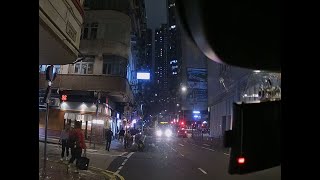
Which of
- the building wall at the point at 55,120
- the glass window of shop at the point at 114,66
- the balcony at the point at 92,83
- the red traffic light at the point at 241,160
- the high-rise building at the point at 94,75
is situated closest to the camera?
the red traffic light at the point at 241,160

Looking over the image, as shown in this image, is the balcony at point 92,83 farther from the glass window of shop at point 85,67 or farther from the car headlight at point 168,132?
the car headlight at point 168,132

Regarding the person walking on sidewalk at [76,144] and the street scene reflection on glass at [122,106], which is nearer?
the street scene reflection on glass at [122,106]

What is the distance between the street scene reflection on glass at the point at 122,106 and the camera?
3510 mm

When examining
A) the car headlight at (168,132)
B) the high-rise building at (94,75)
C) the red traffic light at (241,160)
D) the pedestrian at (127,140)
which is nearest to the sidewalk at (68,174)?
the red traffic light at (241,160)

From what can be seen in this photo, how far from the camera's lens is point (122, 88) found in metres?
39.8

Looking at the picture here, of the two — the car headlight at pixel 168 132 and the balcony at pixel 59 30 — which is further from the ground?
the balcony at pixel 59 30

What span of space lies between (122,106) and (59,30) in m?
44.7

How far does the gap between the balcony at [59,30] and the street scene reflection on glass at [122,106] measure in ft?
0.10

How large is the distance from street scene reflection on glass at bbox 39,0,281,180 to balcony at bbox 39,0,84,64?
0.03 metres

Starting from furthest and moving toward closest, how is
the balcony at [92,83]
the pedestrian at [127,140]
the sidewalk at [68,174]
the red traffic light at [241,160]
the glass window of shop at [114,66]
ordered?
1. the glass window of shop at [114,66]
2. the balcony at [92,83]
3. the pedestrian at [127,140]
4. the sidewalk at [68,174]
5. the red traffic light at [241,160]

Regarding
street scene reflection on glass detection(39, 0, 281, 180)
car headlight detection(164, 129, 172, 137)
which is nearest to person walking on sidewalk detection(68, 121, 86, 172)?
street scene reflection on glass detection(39, 0, 281, 180)

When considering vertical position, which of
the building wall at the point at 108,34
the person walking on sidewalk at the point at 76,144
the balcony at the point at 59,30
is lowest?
the person walking on sidewalk at the point at 76,144
